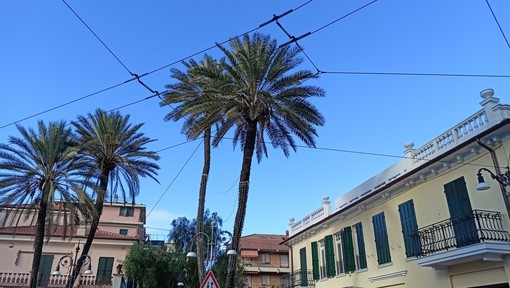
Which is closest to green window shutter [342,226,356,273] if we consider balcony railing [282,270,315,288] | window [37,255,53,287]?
balcony railing [282,270,315,288]

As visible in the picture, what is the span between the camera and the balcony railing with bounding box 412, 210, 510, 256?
13.1 meters

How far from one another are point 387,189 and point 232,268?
7.82 metres

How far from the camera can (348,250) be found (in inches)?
858

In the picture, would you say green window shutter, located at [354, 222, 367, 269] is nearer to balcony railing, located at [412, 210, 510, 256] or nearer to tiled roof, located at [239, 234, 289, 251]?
balcony railing, located at [412, 210, 510, 256]

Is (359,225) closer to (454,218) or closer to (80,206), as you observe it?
(454,218)

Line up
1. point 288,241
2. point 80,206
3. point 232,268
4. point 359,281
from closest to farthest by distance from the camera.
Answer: point 232,268 → point 359,281 → point 80,206 → point 288,241

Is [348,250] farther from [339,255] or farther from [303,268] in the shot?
[303,268]

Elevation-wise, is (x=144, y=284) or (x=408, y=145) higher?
(x=408, y=145)

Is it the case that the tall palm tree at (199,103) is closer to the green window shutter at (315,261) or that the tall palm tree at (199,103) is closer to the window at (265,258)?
the green window shutter at (315,261)

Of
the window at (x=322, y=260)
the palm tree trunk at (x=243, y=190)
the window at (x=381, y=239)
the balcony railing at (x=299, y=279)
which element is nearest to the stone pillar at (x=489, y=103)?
the window at (x=381, y=239)

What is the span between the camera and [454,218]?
14367 millimetres

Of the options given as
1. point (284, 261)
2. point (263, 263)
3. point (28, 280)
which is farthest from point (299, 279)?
point (284, 261)

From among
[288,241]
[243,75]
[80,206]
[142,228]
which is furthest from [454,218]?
[142,228]

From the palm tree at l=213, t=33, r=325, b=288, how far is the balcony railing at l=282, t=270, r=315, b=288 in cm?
1053
